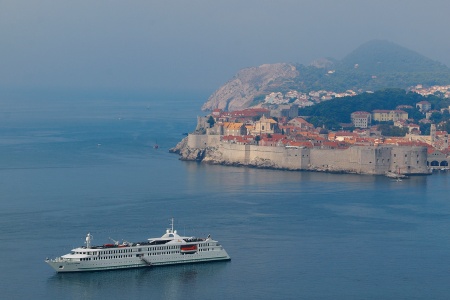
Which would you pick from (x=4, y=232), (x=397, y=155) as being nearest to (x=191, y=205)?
(x=4, y=232)

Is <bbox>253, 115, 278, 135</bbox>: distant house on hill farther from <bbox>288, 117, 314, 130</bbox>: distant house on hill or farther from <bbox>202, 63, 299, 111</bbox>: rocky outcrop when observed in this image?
<bbox>202, 63, 299, 111</bbox>: rocky outcrop

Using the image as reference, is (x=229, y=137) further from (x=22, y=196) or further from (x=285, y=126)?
(x=22, y=196)

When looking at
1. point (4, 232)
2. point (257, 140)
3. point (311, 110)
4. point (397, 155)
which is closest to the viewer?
point (4, 232)

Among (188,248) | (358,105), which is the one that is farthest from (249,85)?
(188,248)

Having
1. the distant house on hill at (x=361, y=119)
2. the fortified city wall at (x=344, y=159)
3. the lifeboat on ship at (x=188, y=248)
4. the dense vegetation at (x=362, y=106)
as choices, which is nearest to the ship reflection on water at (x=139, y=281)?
the lifeboat on ship at (x=188, y=248)

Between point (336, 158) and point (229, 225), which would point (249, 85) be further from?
point (229, 225)

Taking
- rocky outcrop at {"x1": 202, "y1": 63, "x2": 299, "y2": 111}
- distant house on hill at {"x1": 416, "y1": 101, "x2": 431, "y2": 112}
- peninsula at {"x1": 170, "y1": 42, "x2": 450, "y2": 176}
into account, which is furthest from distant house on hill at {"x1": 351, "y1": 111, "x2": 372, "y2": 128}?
rocky outcrop at {"x1": 202, "y1": 63, "x2": 299, "y2": 111}
